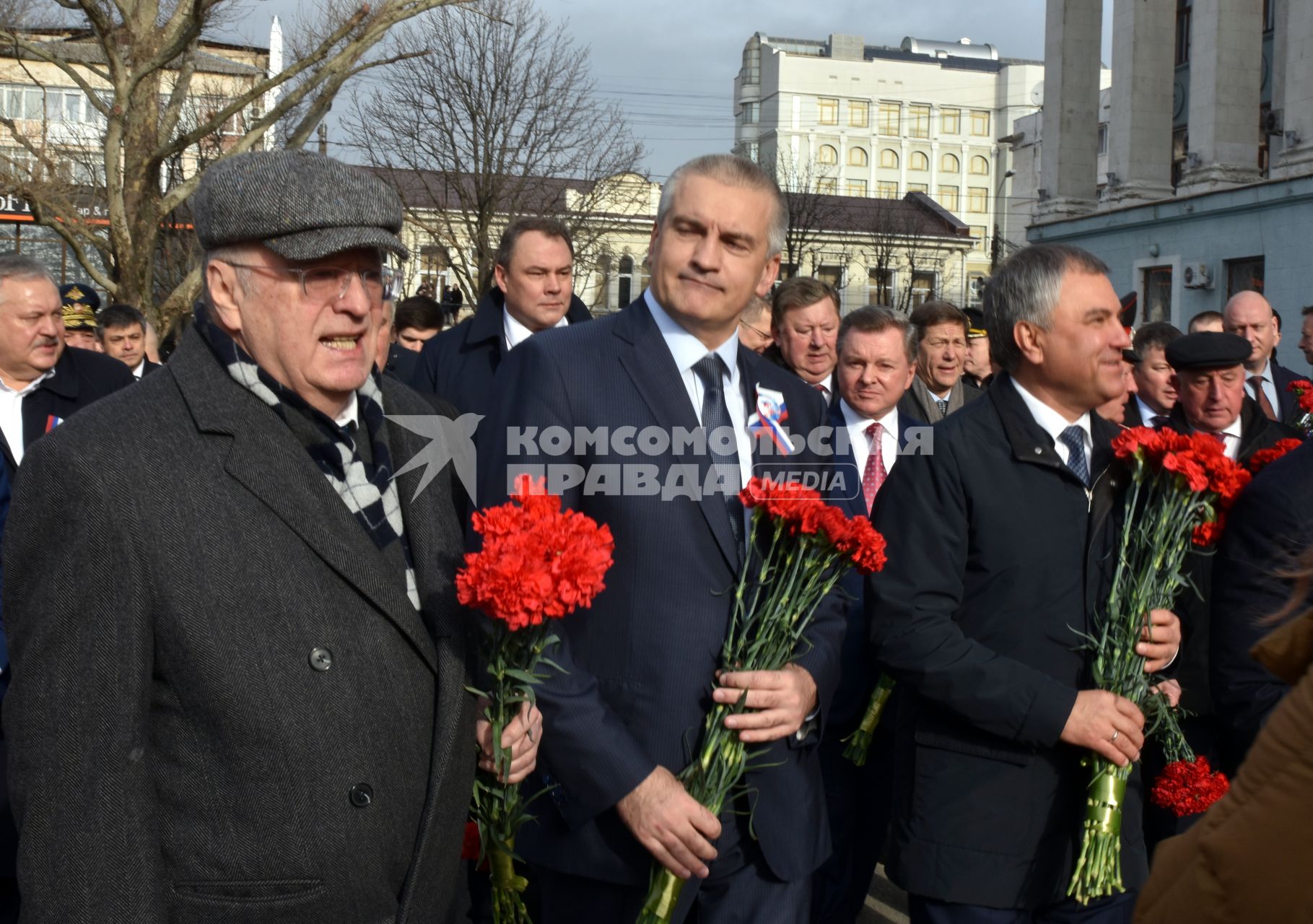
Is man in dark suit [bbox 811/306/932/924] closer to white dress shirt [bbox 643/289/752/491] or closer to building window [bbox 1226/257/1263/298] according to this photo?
white dress shirt [bbox 643/289/752/491]

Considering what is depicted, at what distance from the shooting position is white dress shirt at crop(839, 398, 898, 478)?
17.5 ft

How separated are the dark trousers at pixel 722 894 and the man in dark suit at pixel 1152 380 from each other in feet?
16.0

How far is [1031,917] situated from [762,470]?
1.46m

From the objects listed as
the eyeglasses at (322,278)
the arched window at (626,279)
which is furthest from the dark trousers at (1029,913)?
the arched window at (626,279)

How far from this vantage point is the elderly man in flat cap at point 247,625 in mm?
2107

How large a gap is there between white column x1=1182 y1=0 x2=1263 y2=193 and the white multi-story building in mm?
76016

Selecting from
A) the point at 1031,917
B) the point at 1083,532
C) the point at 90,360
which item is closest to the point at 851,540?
the point at 1083,532

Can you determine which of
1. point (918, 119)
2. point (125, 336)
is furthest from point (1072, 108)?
point (918, 119)

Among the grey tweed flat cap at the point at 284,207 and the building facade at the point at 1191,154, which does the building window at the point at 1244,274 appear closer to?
the building facade at the point at 1191,154

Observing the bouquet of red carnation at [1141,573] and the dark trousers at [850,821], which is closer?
the bouquet of red carnation at [1141,573]

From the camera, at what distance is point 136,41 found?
686 inches

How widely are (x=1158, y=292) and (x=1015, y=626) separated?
2793 centimetres

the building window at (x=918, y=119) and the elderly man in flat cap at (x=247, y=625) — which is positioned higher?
the building window at (x=918, y=119)

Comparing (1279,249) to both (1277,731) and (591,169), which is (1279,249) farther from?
(1277,731)
